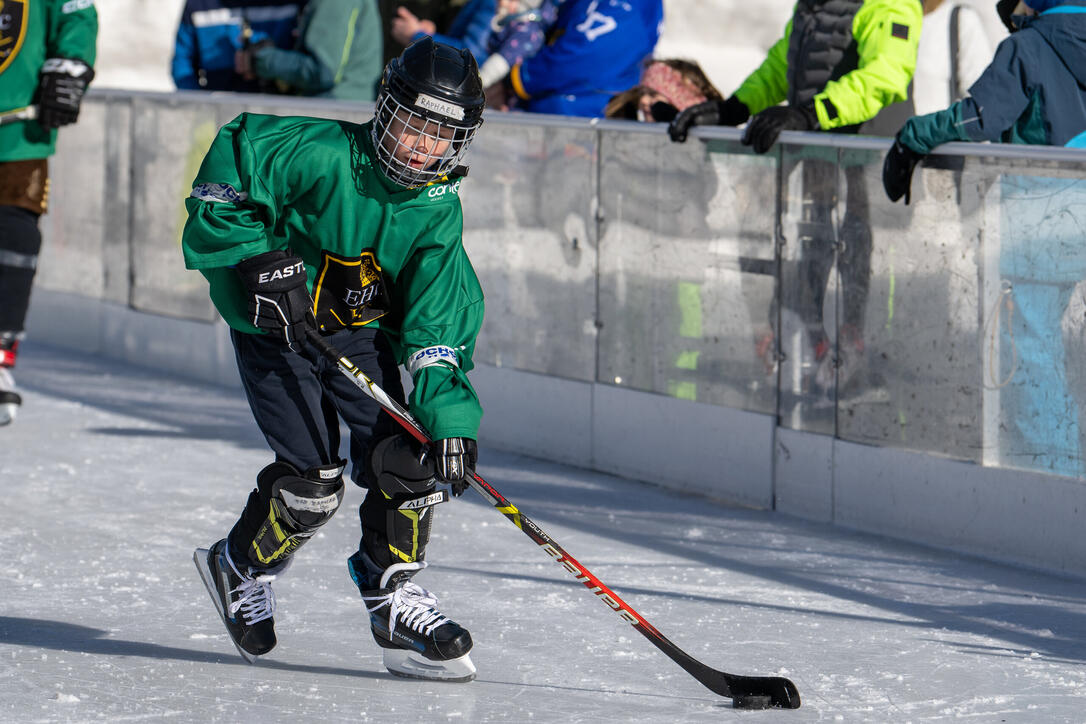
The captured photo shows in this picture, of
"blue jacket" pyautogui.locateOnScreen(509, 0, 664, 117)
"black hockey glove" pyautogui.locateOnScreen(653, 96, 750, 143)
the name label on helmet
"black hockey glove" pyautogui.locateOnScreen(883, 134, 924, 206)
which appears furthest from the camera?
"blue jacket" pyautogui.locateOnScreen(509, 0, 664, 117)

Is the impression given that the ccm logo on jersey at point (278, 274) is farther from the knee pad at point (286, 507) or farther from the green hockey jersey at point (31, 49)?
the green hockey jersey at point (31, 49)

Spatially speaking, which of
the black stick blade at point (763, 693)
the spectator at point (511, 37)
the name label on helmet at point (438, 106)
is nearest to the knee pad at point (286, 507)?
the name label on helmet at point (438, 106)

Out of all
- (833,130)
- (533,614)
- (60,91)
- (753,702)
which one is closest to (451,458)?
(753,702)

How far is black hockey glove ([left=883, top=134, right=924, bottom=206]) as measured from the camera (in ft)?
15.9

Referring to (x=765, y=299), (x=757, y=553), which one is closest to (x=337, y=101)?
(x=765, y=299)

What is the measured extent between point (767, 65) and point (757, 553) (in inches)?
70.3

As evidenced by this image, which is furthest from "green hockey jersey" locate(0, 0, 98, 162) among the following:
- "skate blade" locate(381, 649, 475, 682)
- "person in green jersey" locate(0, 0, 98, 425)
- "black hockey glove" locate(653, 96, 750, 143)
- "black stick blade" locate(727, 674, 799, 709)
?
"black stick blade" locate(727, 674, 799, 709)

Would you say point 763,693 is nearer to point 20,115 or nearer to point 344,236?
point 344,236

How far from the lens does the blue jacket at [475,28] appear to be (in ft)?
24.2

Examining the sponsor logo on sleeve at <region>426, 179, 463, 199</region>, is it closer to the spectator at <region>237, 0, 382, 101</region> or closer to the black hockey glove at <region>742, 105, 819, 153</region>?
the black hockey glove at <region>742, 105, 819, 153</region>

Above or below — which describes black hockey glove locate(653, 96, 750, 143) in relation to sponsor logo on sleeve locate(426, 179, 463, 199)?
above

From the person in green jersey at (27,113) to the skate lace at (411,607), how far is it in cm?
312

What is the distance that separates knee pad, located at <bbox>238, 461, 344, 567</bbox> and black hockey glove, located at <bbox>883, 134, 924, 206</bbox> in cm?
192

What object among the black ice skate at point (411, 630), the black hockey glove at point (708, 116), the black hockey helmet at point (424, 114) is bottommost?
the black ice skate at point (411, 630)
